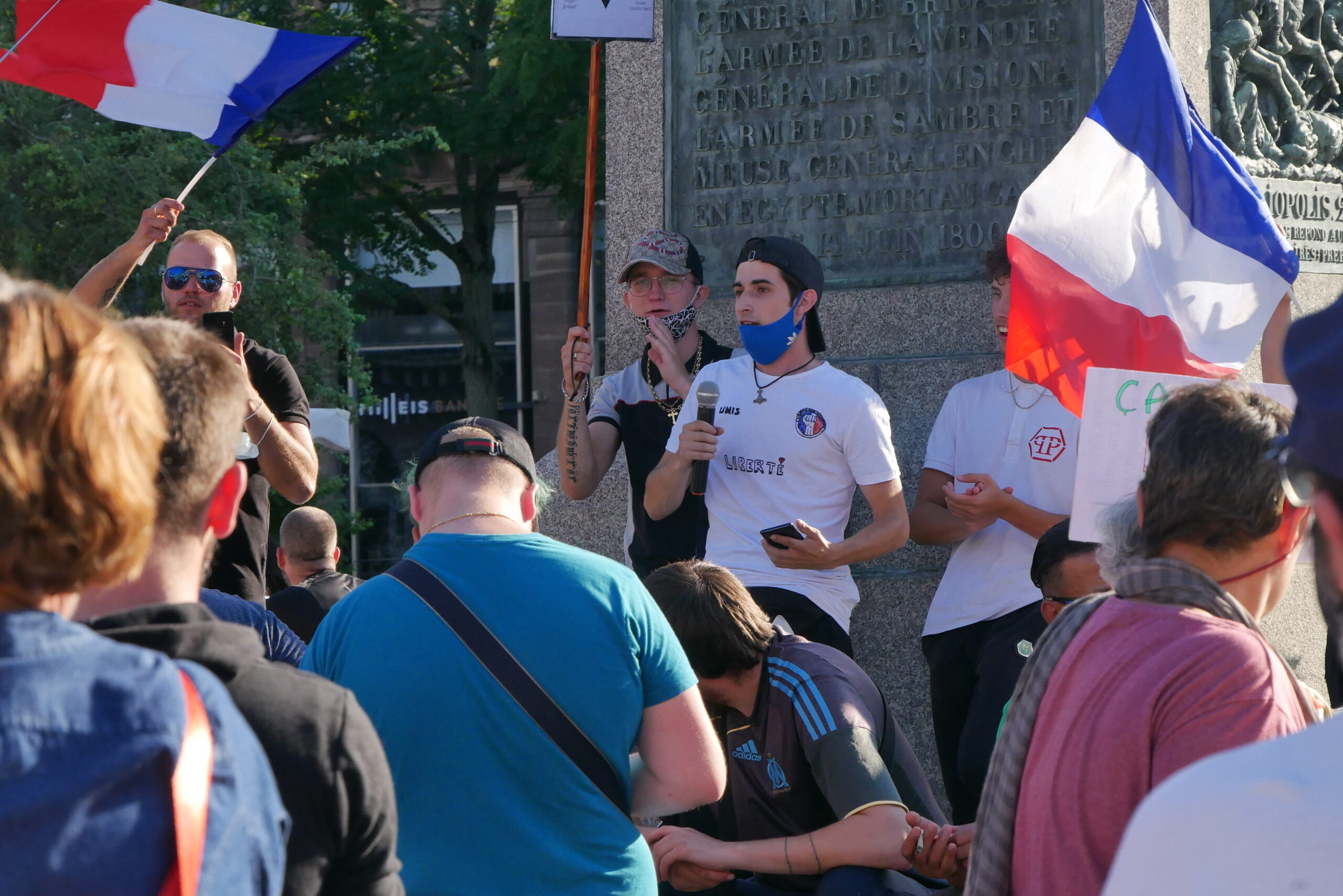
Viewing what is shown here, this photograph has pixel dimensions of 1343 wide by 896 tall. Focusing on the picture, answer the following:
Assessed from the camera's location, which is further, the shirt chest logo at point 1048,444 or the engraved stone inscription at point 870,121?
the engraved stone inscription at point 870,121

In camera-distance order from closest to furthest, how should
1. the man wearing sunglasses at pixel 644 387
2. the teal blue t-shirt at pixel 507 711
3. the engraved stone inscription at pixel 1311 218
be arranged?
the teal blue t-shirt at pixel 507 711 < the man wearing sunglasses at pixel 644 387 < the engraved stone inscription at pixel 1311 218

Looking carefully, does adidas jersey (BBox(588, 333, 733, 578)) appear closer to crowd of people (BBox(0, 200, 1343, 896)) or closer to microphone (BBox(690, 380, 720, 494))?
crowd of people (BBox(0, 200, 1343, 896))

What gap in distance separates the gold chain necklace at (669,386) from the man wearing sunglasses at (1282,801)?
13.2 ft

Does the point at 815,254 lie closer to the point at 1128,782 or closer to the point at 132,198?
the point at 1128,782

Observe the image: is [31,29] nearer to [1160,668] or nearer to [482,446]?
[482,446]

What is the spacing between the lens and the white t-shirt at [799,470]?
4691mm

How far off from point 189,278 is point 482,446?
7.62 ft

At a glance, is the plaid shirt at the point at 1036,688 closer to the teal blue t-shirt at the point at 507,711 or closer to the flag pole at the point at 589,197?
the teal blue t-shirt at the point at 507,711

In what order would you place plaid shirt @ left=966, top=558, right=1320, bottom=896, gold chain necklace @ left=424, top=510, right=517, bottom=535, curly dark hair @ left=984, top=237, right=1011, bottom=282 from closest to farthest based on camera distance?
plaid shirt @ left=966, top=558, right=1320, bottom=896 → gold chain necklace @ left=424, top=510, right=517, bottom=535 → curly dark hair @ left=984, top=237, right=1011, bottom=282

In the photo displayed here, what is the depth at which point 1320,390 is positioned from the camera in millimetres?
1206

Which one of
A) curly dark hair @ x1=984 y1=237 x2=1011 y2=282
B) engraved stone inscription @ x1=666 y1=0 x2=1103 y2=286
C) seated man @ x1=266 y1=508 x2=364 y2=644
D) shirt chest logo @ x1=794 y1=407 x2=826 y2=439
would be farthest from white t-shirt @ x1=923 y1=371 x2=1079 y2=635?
seated man @ x1=266 y1=508 x2=364 y2=644

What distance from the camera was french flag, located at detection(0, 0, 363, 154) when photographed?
18.8 ft

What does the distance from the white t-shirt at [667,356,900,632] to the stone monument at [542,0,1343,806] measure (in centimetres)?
93

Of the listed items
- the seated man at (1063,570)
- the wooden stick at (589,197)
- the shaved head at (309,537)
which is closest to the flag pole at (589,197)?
the wooden stick at (589,197)
